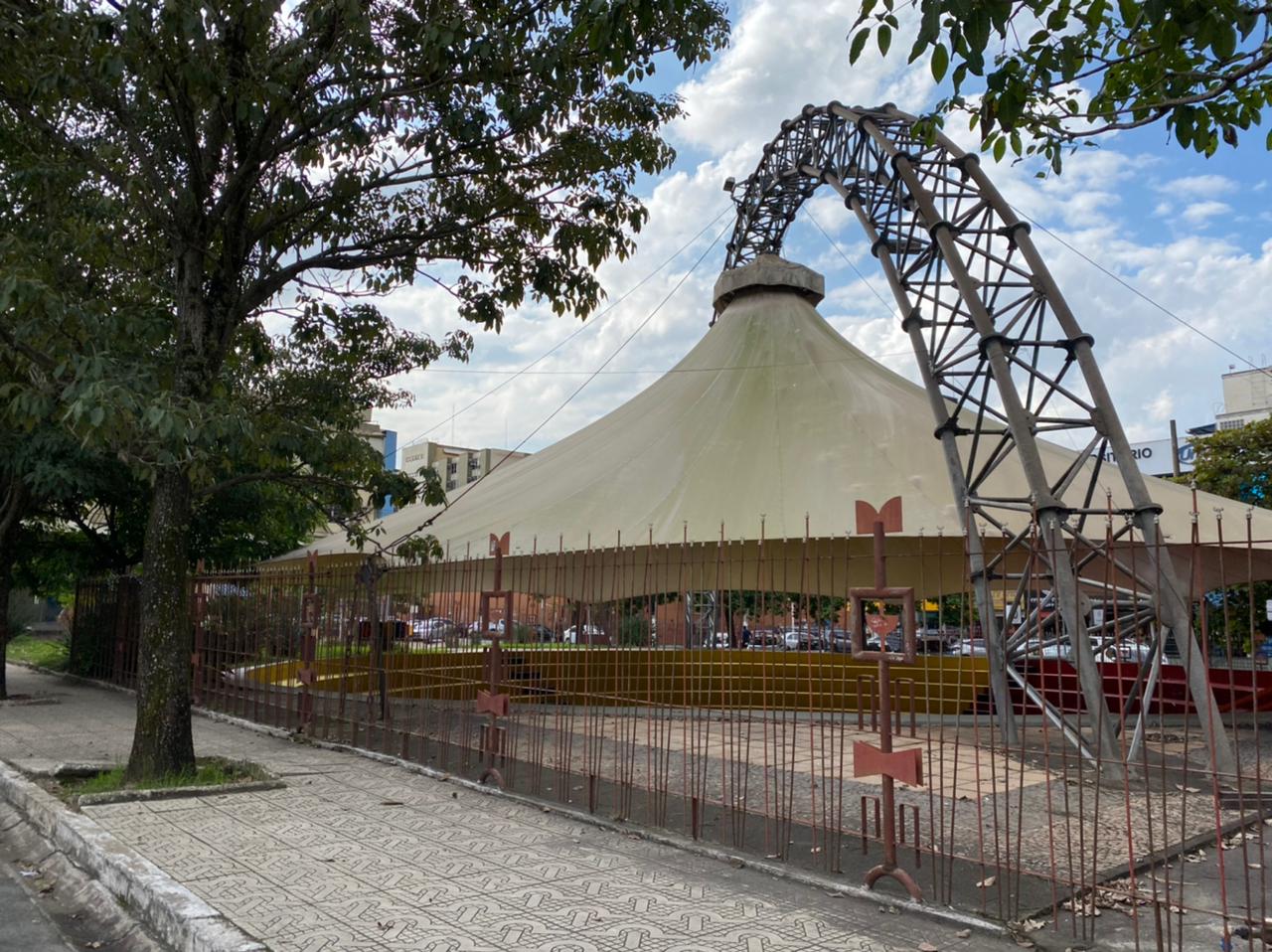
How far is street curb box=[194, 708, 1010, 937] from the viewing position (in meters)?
5.16

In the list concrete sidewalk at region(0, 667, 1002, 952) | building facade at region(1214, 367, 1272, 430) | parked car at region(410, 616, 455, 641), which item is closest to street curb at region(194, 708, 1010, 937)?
concrete sidewalk at region(0, 667, 1002, 952)

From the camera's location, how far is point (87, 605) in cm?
1894

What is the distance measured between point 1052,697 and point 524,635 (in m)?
7.66

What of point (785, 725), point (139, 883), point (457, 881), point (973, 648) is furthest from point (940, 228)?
point (139, 883)

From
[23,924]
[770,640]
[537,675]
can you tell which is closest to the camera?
[23,924]

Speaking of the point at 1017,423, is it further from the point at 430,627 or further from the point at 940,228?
the point at 430,627

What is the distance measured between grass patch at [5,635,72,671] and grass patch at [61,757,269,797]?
36.9 ft

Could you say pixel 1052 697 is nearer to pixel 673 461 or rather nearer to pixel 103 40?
pixel 673 461

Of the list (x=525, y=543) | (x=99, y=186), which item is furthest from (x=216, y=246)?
(x=525, y=543)

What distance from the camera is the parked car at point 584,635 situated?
7793mm

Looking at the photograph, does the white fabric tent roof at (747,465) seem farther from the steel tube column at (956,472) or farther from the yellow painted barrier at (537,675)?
the yellow painted barrier at (537,675)

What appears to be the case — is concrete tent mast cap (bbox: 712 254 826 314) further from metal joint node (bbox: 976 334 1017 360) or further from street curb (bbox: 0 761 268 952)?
street curb (bbox: 0 761 268 952)

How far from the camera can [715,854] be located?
637 centimetres

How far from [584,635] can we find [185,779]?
3.51 m
